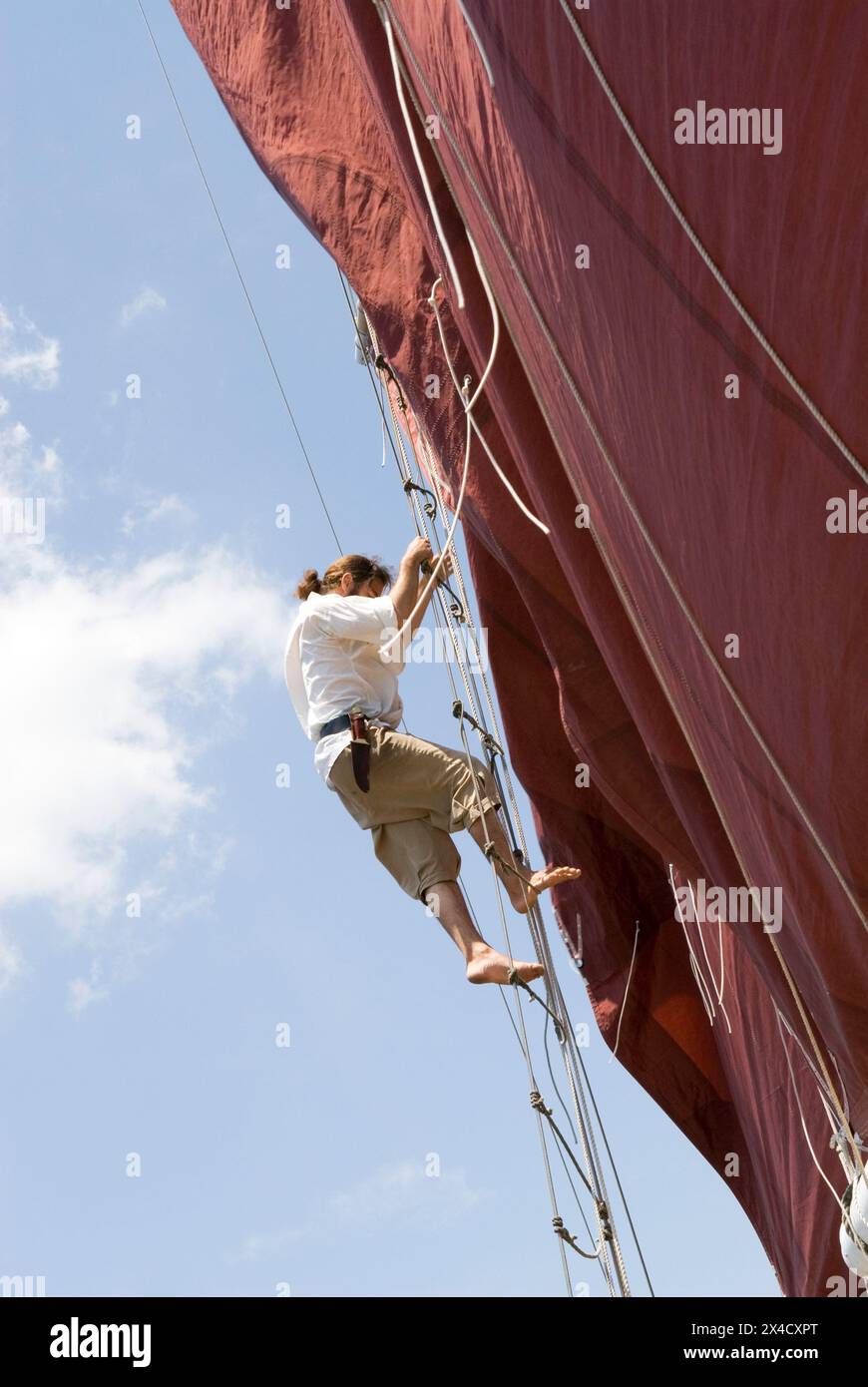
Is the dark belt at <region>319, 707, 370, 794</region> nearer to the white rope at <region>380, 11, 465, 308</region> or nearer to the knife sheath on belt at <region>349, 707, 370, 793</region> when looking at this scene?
the knife sheath on belt at <region>349, 707, 370, 793</region>

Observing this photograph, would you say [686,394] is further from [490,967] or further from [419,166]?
[490,967]

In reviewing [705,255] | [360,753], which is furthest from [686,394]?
[360,753]

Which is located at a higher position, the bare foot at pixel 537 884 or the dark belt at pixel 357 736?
the dark belt at pixel 357 736

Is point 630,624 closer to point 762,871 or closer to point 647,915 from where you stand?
point 762,871

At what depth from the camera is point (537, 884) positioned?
5473mm

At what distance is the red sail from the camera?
2865 millimetres

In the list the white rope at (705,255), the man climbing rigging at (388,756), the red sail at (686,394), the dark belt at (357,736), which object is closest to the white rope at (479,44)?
the red sail at (686,394)

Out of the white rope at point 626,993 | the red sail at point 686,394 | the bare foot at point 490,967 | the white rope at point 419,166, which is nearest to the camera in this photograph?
the red sail at point 686,394

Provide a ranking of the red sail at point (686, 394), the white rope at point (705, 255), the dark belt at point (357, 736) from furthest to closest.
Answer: the dark belt at point (357, 736)
the white rope at point (705, 255)
the red sail at point (686, 394)

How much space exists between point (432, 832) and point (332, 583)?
97 centimetres

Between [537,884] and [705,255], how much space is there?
2896 millimetres

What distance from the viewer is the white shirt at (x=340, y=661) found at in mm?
5082

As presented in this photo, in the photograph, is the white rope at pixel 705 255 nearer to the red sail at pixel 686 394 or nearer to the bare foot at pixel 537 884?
the red sail at pixel 686 394
